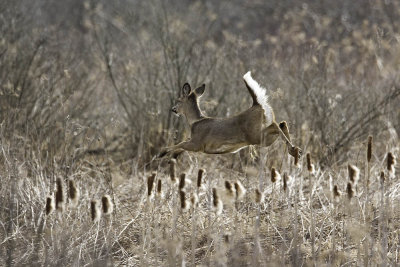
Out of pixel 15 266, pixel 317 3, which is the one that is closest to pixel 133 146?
pixel 15 266

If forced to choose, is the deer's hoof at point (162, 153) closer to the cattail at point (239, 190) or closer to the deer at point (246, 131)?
the deer at point (246, 131)

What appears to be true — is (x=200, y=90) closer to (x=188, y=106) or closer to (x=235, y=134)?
(x=188, y=106)

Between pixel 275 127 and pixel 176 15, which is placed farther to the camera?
pixel 176 15

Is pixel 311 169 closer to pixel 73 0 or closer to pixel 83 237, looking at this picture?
pixel 83 237

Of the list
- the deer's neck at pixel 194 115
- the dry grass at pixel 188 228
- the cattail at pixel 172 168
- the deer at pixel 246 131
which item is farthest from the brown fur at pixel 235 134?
the cattail at pixel 172 168

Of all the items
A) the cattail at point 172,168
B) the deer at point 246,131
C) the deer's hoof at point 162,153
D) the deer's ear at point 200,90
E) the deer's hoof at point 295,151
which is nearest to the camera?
the cattail at point 172,168

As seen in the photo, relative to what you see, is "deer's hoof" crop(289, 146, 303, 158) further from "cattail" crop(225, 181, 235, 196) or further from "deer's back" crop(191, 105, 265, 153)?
"cattail" crop(225, 181, 235, 196)

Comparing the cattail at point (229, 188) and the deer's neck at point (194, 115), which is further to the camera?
the deer's neck at point (194, 115)

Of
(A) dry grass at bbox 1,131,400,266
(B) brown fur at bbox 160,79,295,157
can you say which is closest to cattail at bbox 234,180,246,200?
(B) brown fur at bbox 160,79,295,157

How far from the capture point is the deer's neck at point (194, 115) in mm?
5833

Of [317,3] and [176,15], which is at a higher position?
[317,3]

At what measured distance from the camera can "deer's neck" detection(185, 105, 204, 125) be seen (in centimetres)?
→ 583

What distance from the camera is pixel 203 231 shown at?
6.25 meters

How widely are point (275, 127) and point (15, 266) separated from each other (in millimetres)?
2332
